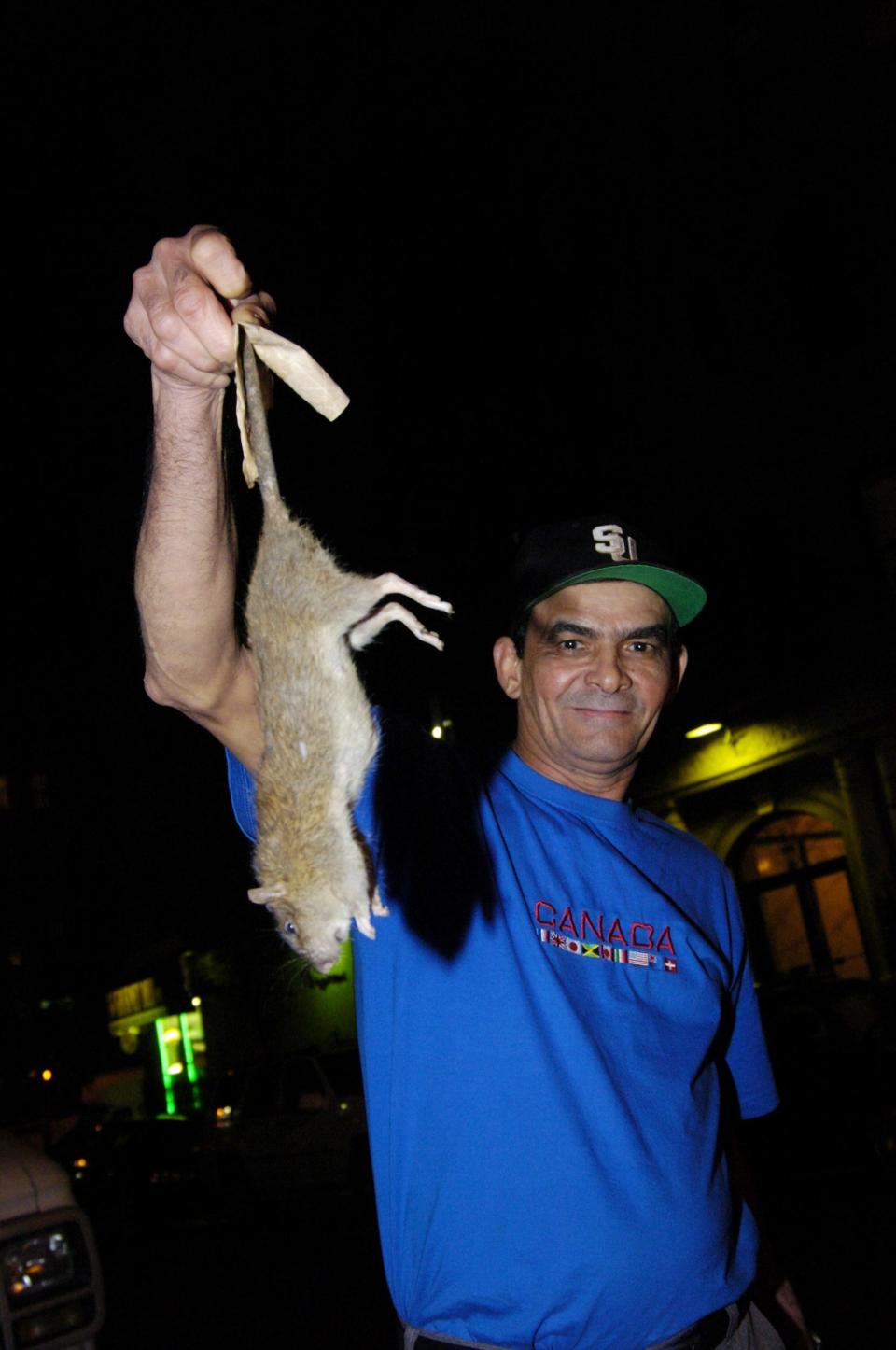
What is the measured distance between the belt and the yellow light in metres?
14.1

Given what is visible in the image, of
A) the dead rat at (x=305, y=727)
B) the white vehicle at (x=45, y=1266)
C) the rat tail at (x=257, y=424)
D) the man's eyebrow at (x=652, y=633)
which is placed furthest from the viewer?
the white vehicle at (x=45, y=1266)

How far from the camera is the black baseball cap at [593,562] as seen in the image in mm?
2916

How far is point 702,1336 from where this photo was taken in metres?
2.26

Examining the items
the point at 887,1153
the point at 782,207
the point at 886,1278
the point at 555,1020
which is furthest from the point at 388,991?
the point at 782,207

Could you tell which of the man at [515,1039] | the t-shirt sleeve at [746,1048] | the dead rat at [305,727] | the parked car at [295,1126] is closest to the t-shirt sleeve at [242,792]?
the man at [515,1039]

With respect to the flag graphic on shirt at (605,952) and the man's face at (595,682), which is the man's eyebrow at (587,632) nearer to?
the man's face at (595,682)

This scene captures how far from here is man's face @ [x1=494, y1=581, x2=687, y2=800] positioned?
290cm

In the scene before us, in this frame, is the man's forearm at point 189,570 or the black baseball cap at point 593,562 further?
the black baseball cap at point 593,562

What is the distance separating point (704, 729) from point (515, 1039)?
1473 centimetres

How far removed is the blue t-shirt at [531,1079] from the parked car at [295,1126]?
11.9 m

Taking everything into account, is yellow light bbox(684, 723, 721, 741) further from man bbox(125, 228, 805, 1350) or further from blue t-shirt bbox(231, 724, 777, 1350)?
blue t-shirt bbox(231, 724, 777, 1350)

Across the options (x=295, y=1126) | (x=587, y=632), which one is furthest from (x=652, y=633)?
(x=295, y=1126)

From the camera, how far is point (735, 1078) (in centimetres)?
316

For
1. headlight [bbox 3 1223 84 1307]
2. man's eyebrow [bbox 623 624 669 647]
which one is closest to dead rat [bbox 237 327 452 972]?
man's eyebrow [bbox 623 624 669 647]
